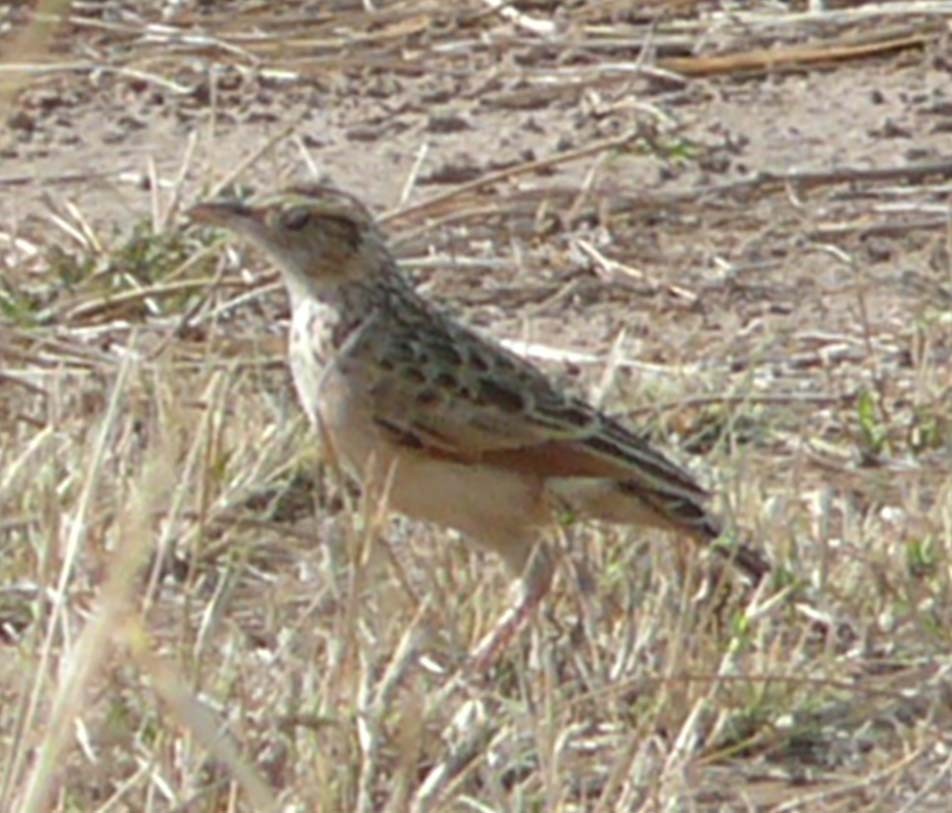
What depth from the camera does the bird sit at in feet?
22.6

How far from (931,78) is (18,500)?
14.3ft

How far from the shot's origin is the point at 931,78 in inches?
418

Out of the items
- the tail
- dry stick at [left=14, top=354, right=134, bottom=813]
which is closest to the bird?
the tail

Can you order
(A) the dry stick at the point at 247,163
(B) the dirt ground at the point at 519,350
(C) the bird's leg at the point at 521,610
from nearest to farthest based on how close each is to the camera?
(B) the dirt ground at the point at 519,350 → (C) the bird's leg at the point at 521,610 → (A) the dry stick at the point at 247,163

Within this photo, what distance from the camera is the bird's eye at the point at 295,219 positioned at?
293 inches

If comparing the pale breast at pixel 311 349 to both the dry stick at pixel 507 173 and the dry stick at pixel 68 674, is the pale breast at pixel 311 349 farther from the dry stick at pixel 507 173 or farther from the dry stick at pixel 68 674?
the dry stick at pixel 507 173

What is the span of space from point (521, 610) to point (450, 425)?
0.63 meters

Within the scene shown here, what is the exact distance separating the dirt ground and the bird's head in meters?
0.31

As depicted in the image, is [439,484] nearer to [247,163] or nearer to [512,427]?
[512,427]

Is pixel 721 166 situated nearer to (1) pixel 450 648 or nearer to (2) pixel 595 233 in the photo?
(2) pixel 595 233

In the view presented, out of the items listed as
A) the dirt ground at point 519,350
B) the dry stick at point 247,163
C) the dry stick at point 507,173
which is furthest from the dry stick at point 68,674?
the dry stick at point 507,173

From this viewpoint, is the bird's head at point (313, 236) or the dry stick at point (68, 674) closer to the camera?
the dry stick at point (68, 674)

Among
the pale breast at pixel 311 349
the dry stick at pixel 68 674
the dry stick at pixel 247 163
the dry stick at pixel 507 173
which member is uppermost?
the dry stick at pixel 68 674

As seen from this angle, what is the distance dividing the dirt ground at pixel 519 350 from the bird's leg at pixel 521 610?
0.05 meters
